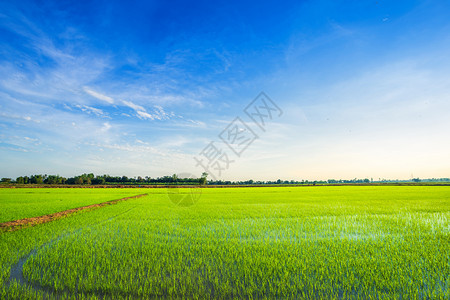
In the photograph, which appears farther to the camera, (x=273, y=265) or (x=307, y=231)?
(x=307, y=231)

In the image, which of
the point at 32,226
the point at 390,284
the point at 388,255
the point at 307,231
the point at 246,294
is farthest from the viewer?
the point at 32,226

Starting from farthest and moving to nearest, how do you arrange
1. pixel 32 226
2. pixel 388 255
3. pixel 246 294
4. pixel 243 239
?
pixel 32 226 < pixel 243 239 < pixel 388 255 < pixel 246 294

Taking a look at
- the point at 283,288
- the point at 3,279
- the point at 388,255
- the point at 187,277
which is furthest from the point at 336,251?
the point at 3,279

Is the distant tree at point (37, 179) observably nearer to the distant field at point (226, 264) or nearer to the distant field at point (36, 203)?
the distant field at point (36, 203)

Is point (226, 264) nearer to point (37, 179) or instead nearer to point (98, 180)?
point (98, 180)

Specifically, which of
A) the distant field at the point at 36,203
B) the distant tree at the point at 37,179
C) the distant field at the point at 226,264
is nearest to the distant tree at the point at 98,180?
the distant tree at the point at 37,179

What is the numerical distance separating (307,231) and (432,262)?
324cm

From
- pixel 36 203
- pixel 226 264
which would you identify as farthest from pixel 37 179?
pixel 226 264

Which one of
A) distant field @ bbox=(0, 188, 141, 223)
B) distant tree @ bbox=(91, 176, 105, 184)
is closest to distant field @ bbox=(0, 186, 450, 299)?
distant field @ bbox=(0, 188, 141, 223)

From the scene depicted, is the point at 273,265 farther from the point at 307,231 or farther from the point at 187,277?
the point at 307,231

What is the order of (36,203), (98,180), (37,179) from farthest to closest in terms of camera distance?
(98,180)
(37,179)
(36,203)

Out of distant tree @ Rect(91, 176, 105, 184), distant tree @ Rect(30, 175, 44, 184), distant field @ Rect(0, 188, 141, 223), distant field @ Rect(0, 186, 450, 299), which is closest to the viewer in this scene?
distant field @ Rect(0, 186, 450, 299)

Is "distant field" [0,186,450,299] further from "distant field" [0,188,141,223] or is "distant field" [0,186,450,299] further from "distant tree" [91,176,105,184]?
"distant tree" [91,176,105,184]

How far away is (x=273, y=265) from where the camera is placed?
14.1 feet
